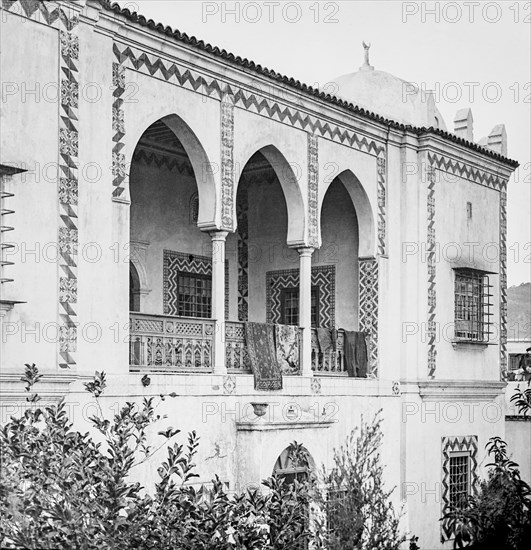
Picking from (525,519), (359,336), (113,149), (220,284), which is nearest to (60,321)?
(113,149)

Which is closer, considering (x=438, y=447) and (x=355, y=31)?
(x=438, y=447)

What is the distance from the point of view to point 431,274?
1686 cm

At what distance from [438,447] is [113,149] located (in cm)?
847

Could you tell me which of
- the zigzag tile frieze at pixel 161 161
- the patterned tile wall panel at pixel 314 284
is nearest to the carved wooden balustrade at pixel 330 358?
the patterned tile wall panel at pixel 314 284

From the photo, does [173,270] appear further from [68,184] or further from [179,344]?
[68,184]

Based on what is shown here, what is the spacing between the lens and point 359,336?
15875mm

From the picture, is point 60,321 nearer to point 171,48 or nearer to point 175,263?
point 171,48

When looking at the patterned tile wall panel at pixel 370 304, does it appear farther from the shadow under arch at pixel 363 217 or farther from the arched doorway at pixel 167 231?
the arched doorway at pixel 167 231

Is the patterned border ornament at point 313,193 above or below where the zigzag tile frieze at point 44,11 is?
below

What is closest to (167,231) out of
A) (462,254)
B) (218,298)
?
(218,298)

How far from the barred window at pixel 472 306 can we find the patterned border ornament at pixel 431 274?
781 mm

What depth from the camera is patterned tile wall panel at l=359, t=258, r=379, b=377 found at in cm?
1608

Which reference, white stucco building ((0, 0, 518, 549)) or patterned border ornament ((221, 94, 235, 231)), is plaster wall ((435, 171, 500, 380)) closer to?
white stucco building ((0, 0, 518, 549))

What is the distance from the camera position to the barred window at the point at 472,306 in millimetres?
17594
